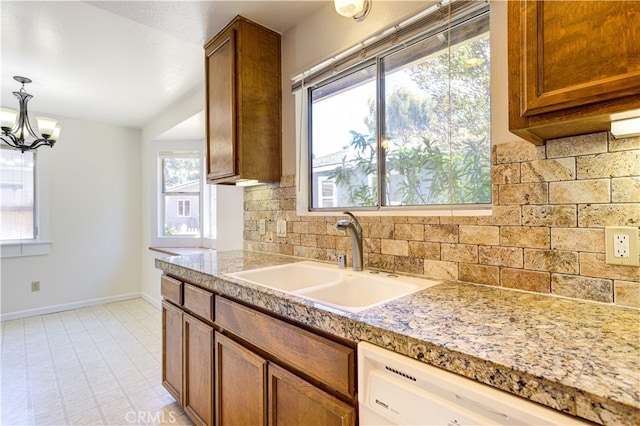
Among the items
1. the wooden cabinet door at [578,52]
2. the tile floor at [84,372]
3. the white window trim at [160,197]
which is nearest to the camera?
the wooden cabinet door at [578,52]

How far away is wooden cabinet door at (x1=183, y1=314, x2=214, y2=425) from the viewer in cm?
155

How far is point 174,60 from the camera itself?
2.59m

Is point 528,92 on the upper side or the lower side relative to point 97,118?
lower

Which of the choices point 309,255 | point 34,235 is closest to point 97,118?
point 34,235

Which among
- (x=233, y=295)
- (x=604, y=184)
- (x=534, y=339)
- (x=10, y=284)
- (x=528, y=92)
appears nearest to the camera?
(x=534, y=339)

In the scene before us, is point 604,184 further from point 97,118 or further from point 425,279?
point 97,118

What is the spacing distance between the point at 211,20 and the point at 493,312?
7.13 feet

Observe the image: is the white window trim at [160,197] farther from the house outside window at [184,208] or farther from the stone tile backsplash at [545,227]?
the stone tile backsplash at [545,227]

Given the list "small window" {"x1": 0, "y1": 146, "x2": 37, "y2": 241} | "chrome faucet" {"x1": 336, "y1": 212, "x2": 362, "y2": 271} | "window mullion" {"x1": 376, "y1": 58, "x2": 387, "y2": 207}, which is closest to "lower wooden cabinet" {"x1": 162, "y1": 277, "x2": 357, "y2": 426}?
"chrome faucet" {"x1": 336, "y1": 212, "x2": 362, "y2": 271}

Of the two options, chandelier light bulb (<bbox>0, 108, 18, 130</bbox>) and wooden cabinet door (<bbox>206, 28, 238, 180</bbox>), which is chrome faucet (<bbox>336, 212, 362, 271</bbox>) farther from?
chandelier light bulb (<bbox>0, 108, 18, 130</bbox>)

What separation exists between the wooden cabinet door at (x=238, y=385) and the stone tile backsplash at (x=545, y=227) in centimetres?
74

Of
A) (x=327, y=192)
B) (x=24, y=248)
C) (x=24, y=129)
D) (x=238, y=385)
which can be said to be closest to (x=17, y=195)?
(x=24, y=248)

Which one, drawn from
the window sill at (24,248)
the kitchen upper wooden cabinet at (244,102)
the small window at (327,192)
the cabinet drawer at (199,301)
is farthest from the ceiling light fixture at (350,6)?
the window sill at (24,248)

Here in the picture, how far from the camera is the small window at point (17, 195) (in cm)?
370
